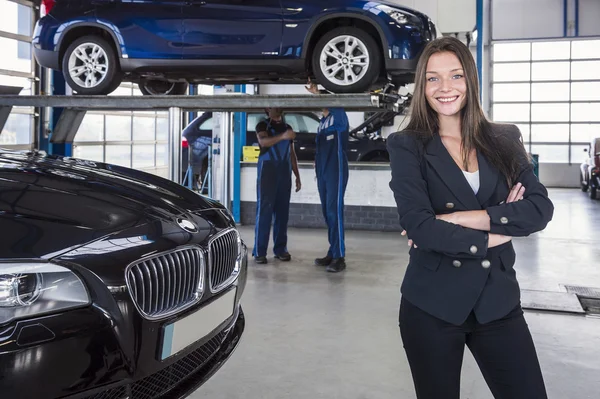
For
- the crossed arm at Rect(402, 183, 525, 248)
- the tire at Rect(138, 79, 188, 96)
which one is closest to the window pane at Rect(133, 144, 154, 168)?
the tire at Rect(138, 79, 188, 96)

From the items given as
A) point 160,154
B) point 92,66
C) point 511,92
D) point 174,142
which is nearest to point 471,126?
point 174,142

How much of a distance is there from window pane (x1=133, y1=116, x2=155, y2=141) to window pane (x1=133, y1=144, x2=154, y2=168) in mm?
179

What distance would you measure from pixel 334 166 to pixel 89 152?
6.42 meters

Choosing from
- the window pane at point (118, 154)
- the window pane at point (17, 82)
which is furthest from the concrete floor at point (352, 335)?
the window pane at point (118, 154)

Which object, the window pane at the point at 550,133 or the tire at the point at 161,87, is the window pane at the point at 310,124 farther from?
the window pane at the point at 550,133

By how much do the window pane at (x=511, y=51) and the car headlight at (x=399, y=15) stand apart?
42.8ft

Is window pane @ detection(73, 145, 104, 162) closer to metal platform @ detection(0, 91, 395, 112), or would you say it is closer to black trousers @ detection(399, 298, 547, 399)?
metal platform @ detection(0, 91, 395, 112)

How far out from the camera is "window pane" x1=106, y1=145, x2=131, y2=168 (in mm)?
10788

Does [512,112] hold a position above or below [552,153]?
above

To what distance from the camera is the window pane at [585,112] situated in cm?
1557

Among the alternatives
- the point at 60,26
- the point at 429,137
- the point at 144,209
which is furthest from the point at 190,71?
the point at 429,137

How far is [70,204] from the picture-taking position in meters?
1.57

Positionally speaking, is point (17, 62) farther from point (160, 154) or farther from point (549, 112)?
point (549, 112)

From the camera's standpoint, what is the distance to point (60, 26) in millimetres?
4508
